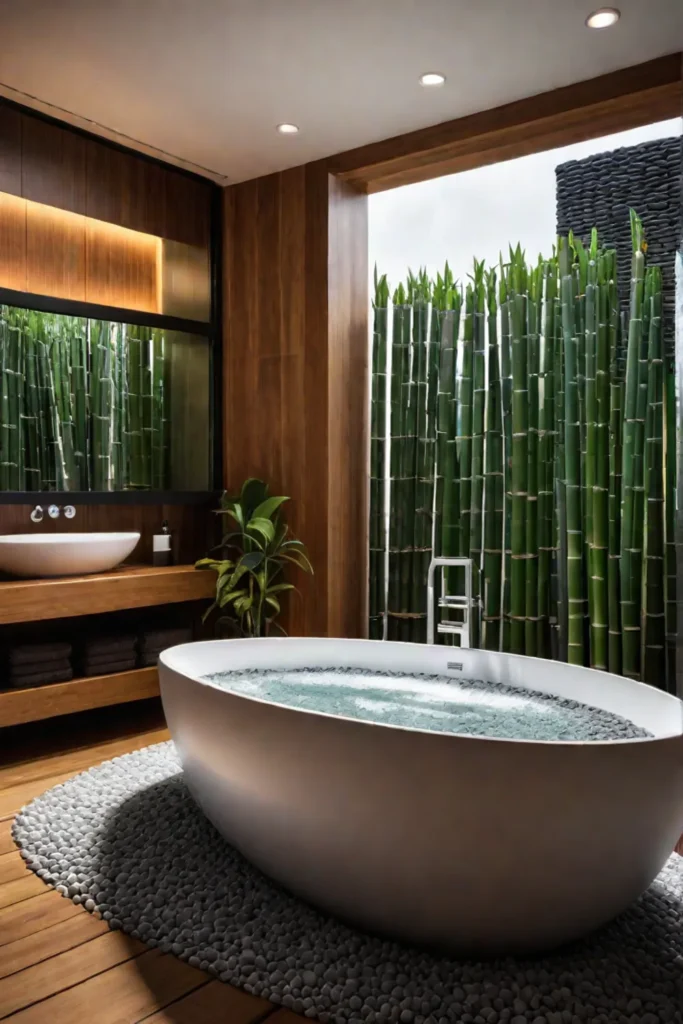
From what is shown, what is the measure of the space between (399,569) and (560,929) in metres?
2.48

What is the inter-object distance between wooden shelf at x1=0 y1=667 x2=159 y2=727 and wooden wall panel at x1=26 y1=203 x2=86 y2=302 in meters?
1.71

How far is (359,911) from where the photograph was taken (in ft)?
6.41

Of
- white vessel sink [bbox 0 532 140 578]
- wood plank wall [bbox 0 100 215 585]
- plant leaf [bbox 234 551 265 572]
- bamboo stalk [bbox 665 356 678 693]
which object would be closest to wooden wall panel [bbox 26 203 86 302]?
wood plank wall [bbox 0 100 215 585]

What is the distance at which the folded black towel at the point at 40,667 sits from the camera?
342cm

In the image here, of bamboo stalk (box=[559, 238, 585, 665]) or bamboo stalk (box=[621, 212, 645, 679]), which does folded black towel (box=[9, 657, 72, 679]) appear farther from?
bamboo stalk (box=[621, 212, 645, 679])

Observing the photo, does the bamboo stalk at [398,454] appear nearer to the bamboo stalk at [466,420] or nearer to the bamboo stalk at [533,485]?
the bamboo stalk at [466,420]

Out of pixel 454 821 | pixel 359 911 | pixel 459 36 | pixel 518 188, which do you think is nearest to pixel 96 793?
pixel 359 911

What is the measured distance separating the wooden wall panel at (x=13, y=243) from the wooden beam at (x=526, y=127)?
4.79ft

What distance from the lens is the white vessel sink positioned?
11.3ft

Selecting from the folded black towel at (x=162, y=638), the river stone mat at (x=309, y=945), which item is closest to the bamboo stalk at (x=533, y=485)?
the river stone mat at (x=309, y=945)

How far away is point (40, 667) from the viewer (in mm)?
3486

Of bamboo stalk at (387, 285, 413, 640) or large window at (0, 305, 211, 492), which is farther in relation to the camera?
bamboo stalk at (387, 285, 413, 640)

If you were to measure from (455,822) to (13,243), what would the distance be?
3.08 meters

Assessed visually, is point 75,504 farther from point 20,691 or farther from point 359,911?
point 359,911
